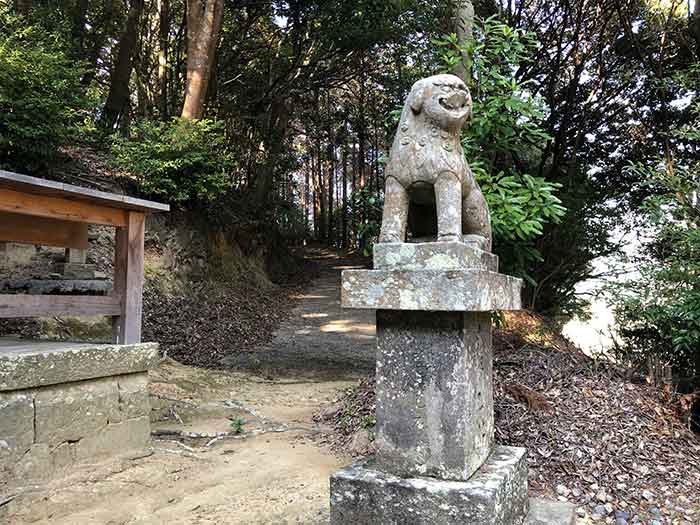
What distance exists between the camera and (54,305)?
4.07m

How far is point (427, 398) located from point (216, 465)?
2.28m

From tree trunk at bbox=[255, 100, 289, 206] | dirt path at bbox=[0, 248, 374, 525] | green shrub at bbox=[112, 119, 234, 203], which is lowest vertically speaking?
dirt path at bbox=[0, 248, 374, 525]

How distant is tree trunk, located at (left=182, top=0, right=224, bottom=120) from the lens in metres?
9.76

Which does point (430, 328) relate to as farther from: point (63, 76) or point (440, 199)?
point (63, 76)

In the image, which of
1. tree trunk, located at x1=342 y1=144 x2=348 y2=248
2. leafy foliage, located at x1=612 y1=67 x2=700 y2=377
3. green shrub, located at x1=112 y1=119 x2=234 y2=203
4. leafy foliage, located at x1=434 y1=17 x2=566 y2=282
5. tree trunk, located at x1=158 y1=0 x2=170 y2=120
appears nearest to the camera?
leafy foliage, located at x1=434 y1=17 x2=566 y2=282

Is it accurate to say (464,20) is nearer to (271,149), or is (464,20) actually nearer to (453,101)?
(453,101)

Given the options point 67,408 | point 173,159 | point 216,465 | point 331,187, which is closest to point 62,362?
point 67,408

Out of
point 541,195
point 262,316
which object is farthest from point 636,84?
point 262,316

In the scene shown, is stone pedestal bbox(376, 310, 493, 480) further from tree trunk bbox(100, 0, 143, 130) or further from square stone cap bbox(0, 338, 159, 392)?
tree trunk bbox(100, 0, 143, 130)

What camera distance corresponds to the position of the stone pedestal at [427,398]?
7.64 ft

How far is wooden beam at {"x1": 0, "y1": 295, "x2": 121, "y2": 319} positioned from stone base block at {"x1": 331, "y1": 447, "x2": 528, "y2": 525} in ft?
9.18

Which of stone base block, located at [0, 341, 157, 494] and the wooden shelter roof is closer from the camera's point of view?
stone base block, located at [0, 341, 157, 494]

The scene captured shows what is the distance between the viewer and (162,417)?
5227 millimetres

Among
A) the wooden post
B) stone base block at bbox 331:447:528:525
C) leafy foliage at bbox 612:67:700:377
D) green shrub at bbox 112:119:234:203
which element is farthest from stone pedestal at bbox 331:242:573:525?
green shrub at bbox 112:119:234:203
